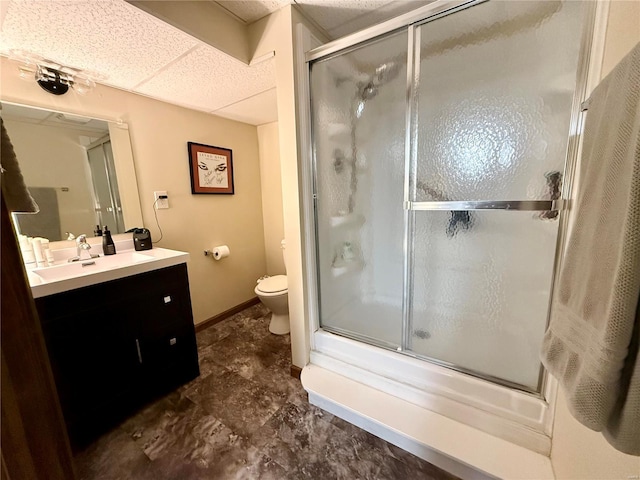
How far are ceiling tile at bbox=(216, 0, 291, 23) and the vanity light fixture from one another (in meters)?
1.05

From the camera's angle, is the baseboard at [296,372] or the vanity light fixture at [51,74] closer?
the vanity light fixture at [51,74]

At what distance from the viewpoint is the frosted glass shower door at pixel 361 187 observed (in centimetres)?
136

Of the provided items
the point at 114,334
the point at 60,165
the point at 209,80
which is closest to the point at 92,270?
the point at 114,334

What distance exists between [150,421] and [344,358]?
3.85 feet

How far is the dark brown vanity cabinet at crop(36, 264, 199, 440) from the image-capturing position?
1.16m

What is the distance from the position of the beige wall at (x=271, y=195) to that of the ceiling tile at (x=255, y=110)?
0.57 feet

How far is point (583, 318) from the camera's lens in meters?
0.54

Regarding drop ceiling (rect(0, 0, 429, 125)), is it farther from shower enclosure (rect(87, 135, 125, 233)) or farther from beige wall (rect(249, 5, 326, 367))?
shower enclosure (rect(87, 135, 125, 233))

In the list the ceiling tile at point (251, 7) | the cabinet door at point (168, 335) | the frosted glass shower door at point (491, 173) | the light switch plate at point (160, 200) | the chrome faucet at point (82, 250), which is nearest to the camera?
the frosted glass shower door at point (491, 173)

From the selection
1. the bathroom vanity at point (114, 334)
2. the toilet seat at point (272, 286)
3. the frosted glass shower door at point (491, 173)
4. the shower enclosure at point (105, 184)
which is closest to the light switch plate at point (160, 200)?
the shower enclosure at point (105, 184)

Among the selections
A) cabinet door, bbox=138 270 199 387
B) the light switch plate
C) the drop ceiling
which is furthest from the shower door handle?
the light switch plate

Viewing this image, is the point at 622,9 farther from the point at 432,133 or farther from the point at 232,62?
the point at 232,62

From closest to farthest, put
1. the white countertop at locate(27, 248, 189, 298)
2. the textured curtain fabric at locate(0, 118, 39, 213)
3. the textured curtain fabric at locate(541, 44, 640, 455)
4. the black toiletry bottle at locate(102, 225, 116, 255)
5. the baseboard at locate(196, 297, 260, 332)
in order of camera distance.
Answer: the textured curtain fabric at locate(541, 44, 640, 455) < the textured curtain fabric at locate(0, 118, 39, 213) < the white countertop at locate(27, 248, 189, 298) < the black toiletry bottle at locate(102, 225, 116, 255) < the baseboard at locate(196, 297, 260, 332)

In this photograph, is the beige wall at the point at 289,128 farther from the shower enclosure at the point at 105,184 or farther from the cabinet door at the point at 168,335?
the shower enclosure at the point at 105,184
